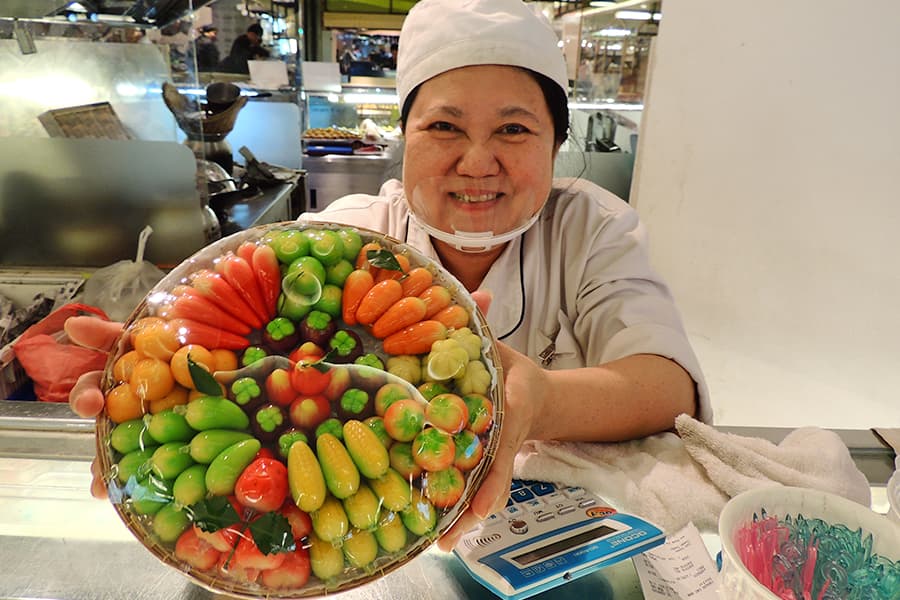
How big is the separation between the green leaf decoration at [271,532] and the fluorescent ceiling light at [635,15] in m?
3.07

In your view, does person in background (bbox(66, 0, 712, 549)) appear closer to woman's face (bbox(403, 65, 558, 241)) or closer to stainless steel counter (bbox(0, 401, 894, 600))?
woman's face (bbox(403, 65, 558, 241))

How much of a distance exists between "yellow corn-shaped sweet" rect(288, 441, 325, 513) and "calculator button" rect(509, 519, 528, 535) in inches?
10.9

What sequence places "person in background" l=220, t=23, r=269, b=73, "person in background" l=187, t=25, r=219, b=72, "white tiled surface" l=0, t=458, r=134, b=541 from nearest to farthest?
"white tiled surface" l=0, t=458, r=134, b=541, "person in background" l=187, t=25, r=219, b=72, "person in background" l=220, t=23, r=269, b=73

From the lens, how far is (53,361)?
171 centimetres

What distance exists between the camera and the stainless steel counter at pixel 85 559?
0.67 m

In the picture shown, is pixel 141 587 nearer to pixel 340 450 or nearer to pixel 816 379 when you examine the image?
pixel 340 450

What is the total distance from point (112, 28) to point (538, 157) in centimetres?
196

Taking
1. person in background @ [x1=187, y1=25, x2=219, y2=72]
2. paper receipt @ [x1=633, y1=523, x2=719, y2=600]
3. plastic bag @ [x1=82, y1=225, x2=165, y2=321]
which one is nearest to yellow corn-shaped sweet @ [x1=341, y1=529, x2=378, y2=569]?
paper receipt @ [x1=633, y1=523, x2=719, y2=600]

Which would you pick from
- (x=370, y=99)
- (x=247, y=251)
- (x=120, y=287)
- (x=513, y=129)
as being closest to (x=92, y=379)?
(x=247, y=251)

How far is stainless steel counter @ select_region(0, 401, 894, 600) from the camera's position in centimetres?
67

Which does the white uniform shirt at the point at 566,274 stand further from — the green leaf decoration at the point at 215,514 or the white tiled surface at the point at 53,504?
the green leaf decoration at the point at 215,514

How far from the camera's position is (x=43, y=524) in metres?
0.76

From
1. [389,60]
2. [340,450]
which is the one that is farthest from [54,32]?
[389,60]

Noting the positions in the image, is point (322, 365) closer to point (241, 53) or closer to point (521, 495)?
point (521, 495)
